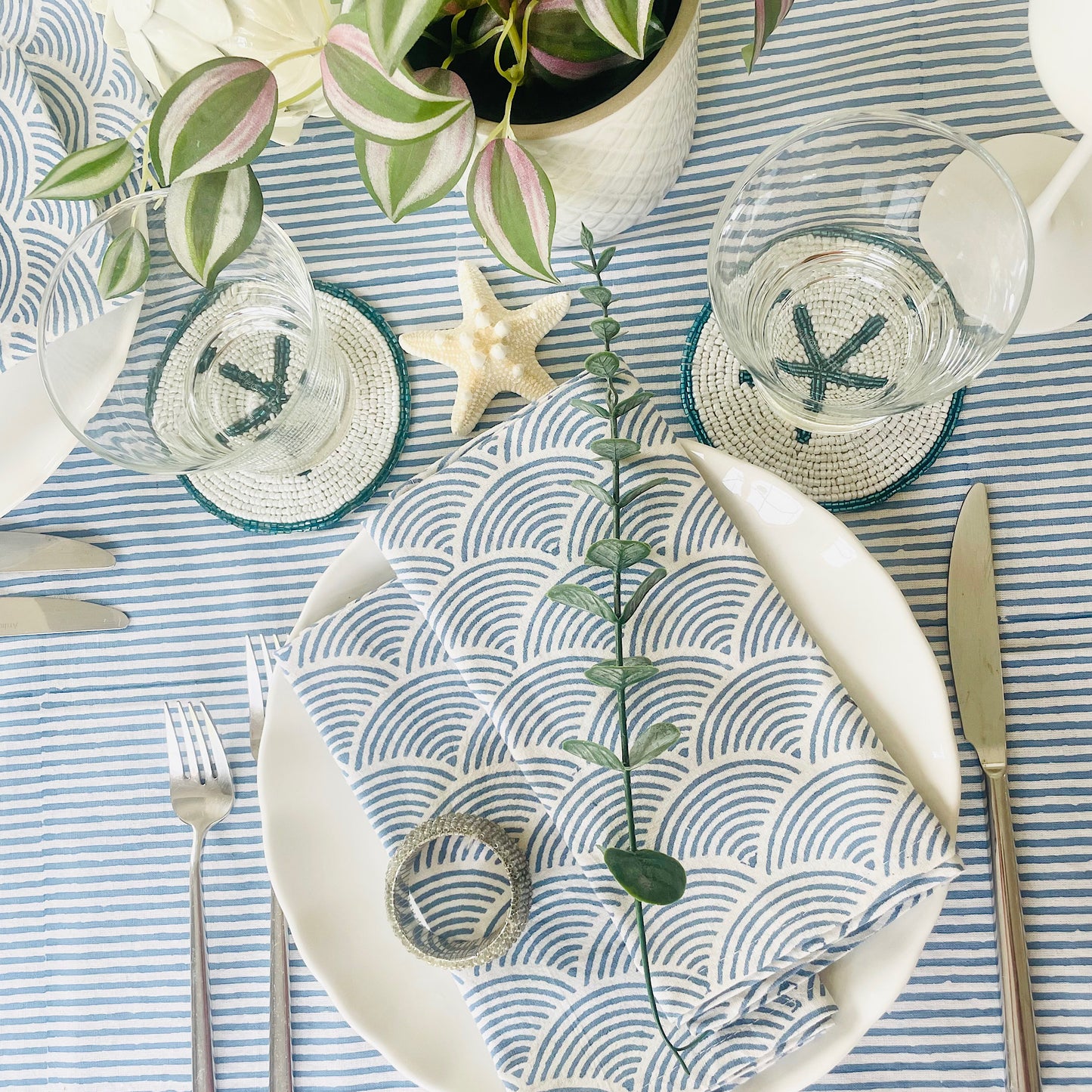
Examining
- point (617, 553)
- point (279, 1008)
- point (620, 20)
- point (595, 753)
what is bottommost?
point (279, 1008)

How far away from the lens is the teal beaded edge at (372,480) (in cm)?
63

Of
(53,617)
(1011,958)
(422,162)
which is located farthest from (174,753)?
(1011,958)

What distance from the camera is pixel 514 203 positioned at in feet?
1.30

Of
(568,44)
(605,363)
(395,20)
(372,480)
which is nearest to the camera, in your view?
(395,20)

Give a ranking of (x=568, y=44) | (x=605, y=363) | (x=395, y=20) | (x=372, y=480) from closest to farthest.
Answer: (x=395, y=20), (x=568, y=44), (x=605, y=363), (x=372, y=480)

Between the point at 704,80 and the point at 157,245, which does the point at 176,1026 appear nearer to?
the point at 157,245

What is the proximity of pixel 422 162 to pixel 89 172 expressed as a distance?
18 cm

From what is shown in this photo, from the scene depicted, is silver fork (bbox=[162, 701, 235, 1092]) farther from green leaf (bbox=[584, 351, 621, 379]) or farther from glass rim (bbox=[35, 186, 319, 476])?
green leaf (bbox=[584, 351, 621, 379])

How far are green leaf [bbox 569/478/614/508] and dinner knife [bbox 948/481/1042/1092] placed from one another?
0.79ft

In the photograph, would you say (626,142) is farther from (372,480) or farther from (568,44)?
(372,480)

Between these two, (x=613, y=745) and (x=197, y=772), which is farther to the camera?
(x=197, y=772)

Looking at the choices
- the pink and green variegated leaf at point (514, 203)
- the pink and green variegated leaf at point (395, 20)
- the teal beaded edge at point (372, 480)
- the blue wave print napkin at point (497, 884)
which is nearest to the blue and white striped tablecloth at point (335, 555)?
the teal beaded edge at point (372, 480)

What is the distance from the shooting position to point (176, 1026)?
0.65 m

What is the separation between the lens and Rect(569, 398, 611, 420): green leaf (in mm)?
528
